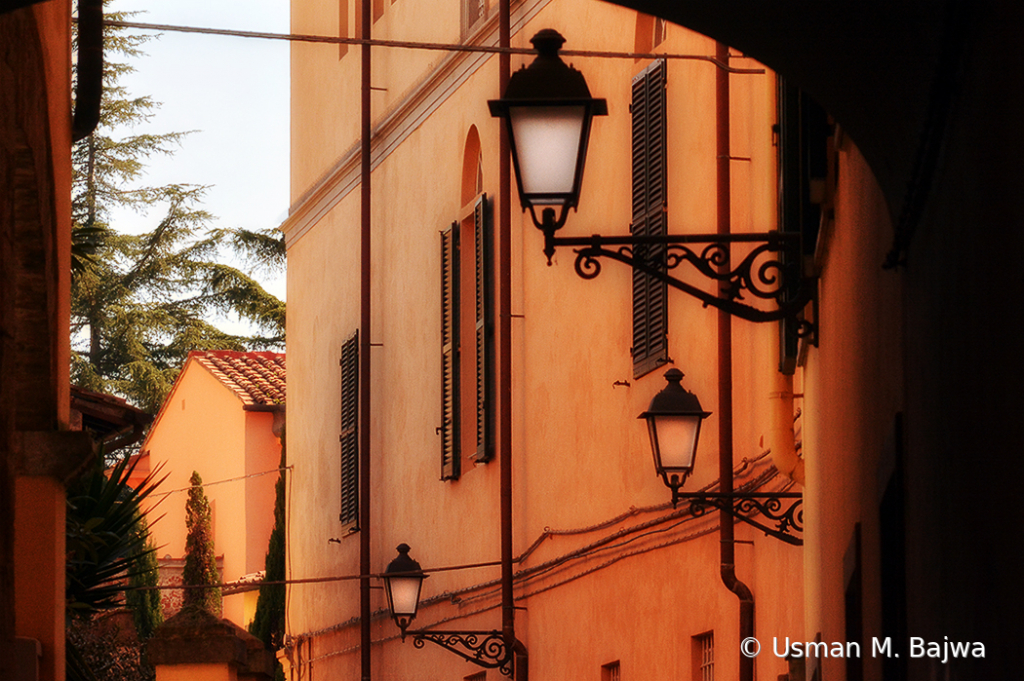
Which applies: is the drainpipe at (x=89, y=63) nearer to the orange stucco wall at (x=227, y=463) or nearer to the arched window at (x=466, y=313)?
the arched window at (x=466, y=313)

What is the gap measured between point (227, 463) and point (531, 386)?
1846 centimetres

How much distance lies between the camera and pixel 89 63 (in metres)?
8.14

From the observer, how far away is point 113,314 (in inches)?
1437

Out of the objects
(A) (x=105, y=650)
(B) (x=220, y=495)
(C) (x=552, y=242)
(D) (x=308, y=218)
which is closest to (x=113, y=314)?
(B) (x=220, y=495)

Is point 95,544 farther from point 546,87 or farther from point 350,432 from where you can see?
point 350,432

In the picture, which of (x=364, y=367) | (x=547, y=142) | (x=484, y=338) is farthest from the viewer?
(x=364, y=367)

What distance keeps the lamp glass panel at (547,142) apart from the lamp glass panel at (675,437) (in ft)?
11.7

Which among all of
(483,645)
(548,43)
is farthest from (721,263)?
(483,645)

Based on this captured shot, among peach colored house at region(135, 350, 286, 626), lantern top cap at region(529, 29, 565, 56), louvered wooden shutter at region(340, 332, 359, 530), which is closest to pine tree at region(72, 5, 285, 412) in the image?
peach colored house at region(135, 350, 286, 626)

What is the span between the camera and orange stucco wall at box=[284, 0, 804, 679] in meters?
11.7

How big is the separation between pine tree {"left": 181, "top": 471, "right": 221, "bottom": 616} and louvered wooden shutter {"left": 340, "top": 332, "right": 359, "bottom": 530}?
10820 mm

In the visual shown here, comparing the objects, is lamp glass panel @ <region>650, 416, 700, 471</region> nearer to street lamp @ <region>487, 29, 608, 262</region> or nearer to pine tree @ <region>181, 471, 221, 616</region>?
street lamp @ <region>487, 29, 608, 262</region>

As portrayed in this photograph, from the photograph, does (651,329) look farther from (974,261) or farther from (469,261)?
(974,261)

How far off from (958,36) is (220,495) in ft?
101
